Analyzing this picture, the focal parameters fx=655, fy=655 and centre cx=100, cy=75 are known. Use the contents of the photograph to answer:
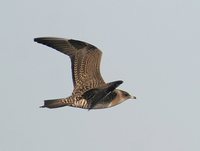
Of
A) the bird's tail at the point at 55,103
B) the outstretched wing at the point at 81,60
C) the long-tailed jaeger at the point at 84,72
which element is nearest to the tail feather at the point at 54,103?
the bird's tail at the point at 55,103

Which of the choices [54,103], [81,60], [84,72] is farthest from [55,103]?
[81,60]

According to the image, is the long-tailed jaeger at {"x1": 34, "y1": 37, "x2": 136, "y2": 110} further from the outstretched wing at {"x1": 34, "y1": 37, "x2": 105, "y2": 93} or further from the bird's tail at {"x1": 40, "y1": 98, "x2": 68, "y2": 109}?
the bird's tail at {"x1": 40, "y1": 98, "x2": 68, "y2": 109}

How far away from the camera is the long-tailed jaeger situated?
2008cm

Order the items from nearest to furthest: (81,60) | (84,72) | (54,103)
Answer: (54,103), (84,72), (81,60)

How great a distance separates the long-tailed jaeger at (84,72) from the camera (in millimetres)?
20078

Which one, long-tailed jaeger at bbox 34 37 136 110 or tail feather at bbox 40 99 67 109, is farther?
long-tailed jaeger at bbox 34 37 136 110

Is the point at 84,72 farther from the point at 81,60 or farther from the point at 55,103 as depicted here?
the point at 55,103

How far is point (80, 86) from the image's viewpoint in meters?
20.8

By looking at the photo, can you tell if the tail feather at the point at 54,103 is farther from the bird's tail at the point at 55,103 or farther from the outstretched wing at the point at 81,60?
the outstretched wing at the point at 81,60

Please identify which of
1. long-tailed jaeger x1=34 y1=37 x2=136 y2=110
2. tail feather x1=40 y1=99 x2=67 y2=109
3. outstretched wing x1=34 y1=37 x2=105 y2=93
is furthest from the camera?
outstretched wing x1=34 y1=37 x2=105 y2=93

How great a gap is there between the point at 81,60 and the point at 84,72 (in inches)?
17.2

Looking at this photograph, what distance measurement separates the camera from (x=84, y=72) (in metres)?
21.1

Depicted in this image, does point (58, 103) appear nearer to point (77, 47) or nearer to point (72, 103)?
point (72, 103)

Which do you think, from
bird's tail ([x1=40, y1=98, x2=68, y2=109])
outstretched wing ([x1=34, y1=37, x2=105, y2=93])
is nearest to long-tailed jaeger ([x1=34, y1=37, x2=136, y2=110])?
outstretched wing ([x1=34, y1=37, x2=105, y2=93])
